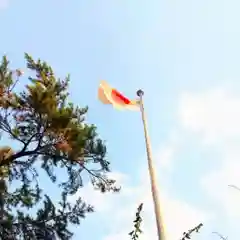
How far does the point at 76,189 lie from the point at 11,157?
93.8 inches

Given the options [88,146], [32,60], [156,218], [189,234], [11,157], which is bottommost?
[189,234]

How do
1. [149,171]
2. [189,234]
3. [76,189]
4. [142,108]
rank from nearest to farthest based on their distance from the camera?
[189,234]
[149,171]
[142,108]
[76,189]

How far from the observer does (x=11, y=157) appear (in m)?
14.4

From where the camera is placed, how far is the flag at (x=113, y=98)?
589 inches

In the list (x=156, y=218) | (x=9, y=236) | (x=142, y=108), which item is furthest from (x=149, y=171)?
(x=9, y=236)

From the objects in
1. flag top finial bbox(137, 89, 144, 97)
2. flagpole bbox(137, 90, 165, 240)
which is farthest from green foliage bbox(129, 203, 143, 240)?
flag top finial bbox(137, 89, 144, 97)

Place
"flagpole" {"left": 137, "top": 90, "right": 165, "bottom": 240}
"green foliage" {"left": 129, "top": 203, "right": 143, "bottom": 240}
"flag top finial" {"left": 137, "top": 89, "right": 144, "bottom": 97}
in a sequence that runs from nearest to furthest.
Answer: "green foliage" {"left": 129, "top": 203, "right": 143, "bottom": 240} < "flagpole" {"left": 137, "top": 90, "right": 165, "bottom": 240} < "flag top finial" {"left": 137, "top": 89, "right": 144, "bottom": 97}

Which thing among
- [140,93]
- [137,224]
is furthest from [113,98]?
[137,224]

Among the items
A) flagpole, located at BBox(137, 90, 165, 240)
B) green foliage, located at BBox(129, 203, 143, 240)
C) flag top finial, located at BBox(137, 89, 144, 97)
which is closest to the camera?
green foliage, located at BBox(129, 203, 143, 240)

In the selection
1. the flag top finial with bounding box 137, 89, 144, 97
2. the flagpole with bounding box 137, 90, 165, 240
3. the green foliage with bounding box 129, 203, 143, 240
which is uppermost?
the flag top finial with bounding box 137, 89, 144, 97

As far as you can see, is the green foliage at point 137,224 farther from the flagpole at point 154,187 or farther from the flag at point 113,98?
the flag at point 113,98

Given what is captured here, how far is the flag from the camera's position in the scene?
1497cm

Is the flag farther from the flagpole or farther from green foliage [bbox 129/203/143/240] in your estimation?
green foliage [bbox 129/203/143/240]

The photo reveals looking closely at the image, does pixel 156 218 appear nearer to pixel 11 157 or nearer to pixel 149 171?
pixel 149 171
